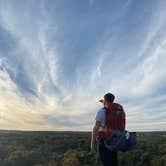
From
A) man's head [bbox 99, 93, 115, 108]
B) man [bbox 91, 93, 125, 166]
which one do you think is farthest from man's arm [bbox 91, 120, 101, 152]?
man's head [bbox 99, 93, 115, 108]

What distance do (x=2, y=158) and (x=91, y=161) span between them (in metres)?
5.69

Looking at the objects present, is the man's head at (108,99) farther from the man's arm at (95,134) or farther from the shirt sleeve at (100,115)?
the man's arm at (95,134)

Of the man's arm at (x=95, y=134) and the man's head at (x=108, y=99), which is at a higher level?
the man's head at (x=108, y=99)

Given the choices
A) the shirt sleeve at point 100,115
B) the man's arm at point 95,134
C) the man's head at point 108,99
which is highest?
the man's head at point 108,99

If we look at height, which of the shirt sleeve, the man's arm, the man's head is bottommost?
the man's arm

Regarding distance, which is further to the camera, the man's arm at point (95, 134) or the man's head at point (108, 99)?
the man's head at point (108, 99)

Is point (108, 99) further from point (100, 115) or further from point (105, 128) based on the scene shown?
point (105, 128)

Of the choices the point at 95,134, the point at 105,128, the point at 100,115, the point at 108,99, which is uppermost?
the point at 108,99

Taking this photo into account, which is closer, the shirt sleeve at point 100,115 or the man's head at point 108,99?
the shirt sleeve at point 100,115

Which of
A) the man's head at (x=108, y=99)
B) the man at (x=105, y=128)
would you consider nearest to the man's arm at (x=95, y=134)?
the man at (x=105, y=128)

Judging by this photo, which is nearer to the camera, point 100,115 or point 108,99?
point 100,115

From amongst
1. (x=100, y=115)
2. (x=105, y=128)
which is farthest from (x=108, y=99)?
(x=105, y=128)

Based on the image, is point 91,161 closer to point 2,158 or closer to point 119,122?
point 2,158

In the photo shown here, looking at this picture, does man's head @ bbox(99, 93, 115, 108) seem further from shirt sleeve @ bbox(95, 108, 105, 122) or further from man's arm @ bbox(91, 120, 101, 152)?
man's arm @ bbox(91, 120, 101, 152)
